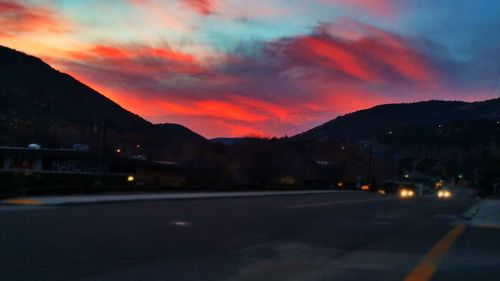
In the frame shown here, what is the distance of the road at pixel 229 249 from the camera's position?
10.6 meters

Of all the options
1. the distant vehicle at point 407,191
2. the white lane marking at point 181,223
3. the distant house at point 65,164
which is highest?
the distant house at point 65,164

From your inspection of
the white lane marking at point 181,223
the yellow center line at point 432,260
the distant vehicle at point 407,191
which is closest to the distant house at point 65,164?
the distant vehicle at point 407,191

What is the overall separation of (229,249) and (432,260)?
4.23 metres

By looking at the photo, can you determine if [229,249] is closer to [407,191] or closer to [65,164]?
[65,164]

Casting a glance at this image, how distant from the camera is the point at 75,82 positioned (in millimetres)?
99875

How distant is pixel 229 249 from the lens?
1377 centimetres

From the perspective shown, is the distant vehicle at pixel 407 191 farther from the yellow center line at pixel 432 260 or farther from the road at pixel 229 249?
the yellow center line at pixel 432 260

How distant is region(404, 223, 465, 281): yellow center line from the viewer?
10.8 meters

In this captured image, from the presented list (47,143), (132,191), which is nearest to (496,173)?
(132,191)

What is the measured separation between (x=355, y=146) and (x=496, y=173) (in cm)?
4441

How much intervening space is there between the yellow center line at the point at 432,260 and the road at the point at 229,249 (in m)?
0.02

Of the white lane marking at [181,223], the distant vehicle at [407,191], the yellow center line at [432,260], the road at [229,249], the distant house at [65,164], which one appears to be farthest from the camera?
the distant vehicle at [407,191]

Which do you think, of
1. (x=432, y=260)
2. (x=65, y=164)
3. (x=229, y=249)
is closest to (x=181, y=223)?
(x=229, y=249)

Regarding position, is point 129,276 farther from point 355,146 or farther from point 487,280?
point 355,146
